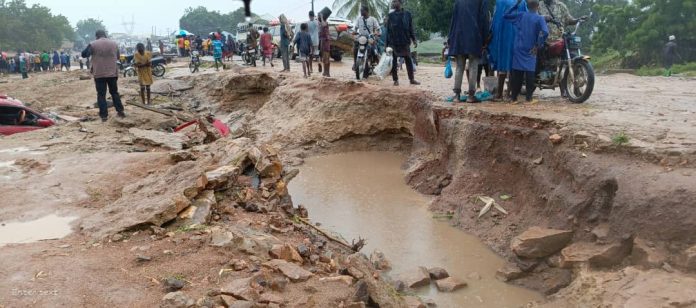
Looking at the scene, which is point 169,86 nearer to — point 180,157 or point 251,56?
point 251,56

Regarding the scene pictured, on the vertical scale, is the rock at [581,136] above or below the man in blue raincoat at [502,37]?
below

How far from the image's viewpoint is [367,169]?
8.09m

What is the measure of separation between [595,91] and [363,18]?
4583 mm

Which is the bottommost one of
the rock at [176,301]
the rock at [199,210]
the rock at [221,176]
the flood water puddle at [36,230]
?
the rock at [176,301]

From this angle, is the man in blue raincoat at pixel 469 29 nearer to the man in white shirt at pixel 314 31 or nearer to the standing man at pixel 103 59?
the man in white shirt at pixel 314 31

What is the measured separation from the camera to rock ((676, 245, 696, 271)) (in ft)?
11.3

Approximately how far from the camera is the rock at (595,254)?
3883mm

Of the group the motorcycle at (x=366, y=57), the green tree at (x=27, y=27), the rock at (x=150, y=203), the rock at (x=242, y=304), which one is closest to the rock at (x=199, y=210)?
the rock at (x=150, y=203)

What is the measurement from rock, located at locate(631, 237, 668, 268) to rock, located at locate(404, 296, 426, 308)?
1.56m

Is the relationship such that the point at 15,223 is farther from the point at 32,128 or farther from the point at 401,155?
the point at 32,128

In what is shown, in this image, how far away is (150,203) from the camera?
439 cm

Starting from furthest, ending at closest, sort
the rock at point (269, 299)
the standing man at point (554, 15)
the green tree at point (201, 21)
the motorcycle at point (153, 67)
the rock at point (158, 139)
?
the green tree at point (201, 21)
the motorcycle at point (153, 67)
the rock at point (158, 139)
the standing man at point (554, 15)
the rock at point (269, 299)

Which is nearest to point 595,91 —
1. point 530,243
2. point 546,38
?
point 546,38

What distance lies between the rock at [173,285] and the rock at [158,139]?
543 cm
